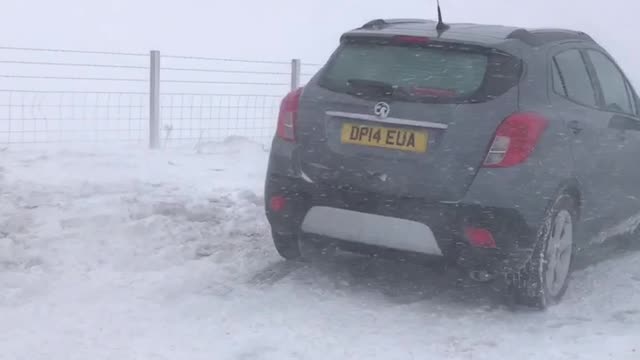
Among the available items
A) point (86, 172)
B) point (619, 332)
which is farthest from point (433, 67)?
point (86, 172)

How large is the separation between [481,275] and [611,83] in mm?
2009

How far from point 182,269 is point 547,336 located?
231cm

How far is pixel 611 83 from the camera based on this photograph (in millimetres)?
6051

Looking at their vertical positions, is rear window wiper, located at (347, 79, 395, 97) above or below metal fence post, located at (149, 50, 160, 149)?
above

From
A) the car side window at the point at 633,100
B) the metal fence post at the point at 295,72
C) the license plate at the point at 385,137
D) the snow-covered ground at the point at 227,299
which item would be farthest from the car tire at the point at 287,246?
the metal fence post at the point at 295,72

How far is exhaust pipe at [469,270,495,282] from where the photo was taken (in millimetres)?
4852

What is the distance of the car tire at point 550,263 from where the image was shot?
16.1 feet

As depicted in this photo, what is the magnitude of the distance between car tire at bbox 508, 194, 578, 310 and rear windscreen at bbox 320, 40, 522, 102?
0.78 meters

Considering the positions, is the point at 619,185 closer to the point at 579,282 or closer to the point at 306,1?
the point at 579,282

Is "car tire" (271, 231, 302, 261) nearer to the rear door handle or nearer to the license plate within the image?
the license plate

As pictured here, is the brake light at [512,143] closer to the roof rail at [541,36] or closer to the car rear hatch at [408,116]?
the car rear hatch at [408,116]

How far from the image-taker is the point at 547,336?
467 centimetres

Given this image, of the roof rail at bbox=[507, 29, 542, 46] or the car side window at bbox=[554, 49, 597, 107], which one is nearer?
the roof rail at bbox=[507, 29, 542, 46]

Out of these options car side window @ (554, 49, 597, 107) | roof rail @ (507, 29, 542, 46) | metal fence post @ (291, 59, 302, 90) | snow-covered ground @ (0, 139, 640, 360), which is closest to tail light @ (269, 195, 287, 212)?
snow-covered ground @ (0, 139, 640, 360)
